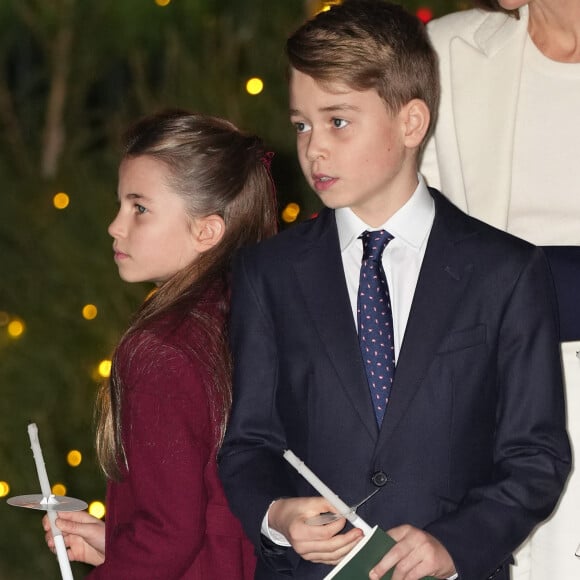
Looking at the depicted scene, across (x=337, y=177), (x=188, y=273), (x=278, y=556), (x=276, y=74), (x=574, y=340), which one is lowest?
(x=278, y=556)

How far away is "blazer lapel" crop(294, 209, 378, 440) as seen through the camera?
1924mm

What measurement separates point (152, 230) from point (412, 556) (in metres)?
0.78

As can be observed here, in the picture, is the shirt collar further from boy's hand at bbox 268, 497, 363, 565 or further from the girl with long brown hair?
boy's hand at bbox 268, 497, 363, 565

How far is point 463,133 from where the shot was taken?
234 cm

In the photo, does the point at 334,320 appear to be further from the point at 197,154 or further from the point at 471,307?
the point at 197,154

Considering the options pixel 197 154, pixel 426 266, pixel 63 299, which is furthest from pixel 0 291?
pixel 426 266

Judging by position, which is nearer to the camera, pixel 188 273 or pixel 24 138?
pixel 188 273

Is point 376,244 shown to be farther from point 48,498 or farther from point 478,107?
point 48,498

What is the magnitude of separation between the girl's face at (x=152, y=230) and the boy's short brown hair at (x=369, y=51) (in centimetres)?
38

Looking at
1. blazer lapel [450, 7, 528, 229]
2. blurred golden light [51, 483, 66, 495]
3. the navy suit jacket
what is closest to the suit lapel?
the navy suit jacket

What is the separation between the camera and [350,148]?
78.0 inches

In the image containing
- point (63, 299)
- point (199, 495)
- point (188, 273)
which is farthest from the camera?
point (63, 299)

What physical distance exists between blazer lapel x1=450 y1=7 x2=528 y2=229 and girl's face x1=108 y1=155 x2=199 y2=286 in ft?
1.55

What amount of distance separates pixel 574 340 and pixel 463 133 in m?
0.41
